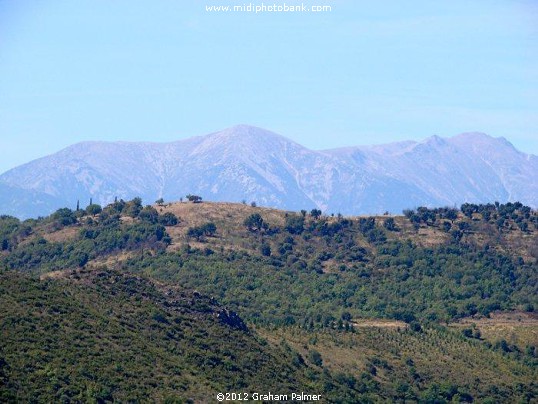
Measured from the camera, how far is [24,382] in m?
96.9

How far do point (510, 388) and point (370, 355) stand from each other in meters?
15.7

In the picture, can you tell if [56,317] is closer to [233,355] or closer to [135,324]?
[135,324]

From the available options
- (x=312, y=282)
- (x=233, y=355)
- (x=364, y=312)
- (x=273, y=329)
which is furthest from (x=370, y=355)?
(x=312, y=282)

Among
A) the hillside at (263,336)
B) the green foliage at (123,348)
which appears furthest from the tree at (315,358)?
the green foliage at (123,348)

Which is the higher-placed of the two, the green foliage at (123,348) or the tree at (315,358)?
the green foliage at (123,348)

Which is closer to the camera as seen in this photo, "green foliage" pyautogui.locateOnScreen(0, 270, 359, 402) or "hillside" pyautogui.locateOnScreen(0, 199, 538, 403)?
"green foliage" pyautogui.locateOnScreen(0, 270, 359, 402)

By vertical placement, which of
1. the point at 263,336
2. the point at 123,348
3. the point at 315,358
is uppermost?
the point at 123,348

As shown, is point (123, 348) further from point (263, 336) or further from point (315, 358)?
point (315, 358)

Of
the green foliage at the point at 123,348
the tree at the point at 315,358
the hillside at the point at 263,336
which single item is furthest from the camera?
the tree at the point at 315,358

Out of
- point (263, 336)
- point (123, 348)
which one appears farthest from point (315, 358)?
point (123, 348)

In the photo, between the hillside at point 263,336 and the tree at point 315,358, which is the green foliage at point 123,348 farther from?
the tree at point 315,358

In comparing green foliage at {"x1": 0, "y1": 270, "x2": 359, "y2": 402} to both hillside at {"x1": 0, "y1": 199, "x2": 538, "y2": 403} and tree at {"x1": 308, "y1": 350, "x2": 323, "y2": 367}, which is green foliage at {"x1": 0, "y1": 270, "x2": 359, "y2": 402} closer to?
hillside at {"x1": 0, "y1": 199, "x2": 538, "y2": 403}

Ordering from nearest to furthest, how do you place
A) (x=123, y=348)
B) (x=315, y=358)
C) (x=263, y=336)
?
(x=123, y=348)
(x=315, y=358)
(x=263, y=336)

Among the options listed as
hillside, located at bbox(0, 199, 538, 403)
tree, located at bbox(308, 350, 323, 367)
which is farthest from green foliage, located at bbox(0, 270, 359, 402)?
tree, located at bbox(308, 350, 323, 367)
